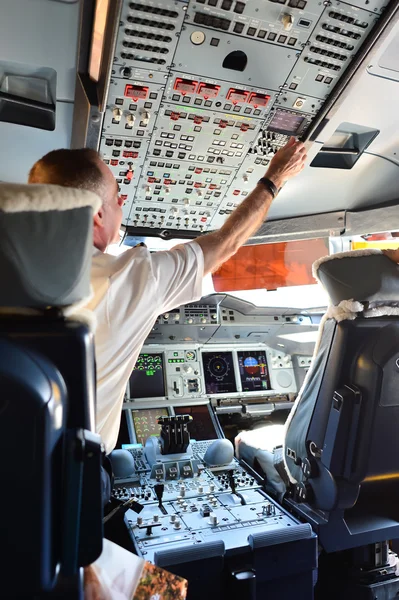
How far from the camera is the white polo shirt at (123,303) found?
1.28 m

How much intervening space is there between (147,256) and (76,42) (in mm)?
830

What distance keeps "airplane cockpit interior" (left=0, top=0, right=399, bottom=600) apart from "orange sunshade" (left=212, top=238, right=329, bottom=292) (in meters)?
0.89

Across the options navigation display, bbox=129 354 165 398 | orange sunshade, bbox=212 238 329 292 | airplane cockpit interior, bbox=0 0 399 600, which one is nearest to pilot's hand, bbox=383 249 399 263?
airplane cockpit interior, bbox=0 0 399 600

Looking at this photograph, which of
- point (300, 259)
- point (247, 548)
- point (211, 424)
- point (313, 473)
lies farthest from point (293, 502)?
point (300, 259)

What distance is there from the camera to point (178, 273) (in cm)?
142

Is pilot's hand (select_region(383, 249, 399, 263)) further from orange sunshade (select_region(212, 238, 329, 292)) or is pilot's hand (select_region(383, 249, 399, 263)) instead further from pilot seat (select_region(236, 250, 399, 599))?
orange sunshade (select_region(212, 238, 329, 292))

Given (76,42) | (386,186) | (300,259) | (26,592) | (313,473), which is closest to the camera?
(26,592)

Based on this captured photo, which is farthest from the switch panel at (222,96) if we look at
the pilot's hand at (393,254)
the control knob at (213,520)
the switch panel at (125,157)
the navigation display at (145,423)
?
the navigation display at (145,423)

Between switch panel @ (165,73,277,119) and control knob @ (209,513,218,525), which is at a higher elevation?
switch panel @ (165,73,277,119)

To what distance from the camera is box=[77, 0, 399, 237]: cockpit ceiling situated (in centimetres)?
151

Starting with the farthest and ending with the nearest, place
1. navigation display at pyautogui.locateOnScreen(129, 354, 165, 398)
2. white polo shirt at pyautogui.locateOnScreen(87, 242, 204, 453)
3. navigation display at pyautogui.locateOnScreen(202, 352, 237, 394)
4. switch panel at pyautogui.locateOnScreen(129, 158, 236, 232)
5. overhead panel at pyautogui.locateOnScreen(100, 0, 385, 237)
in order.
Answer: navigation display at pyautogui.locateOnScreen(202, 352, 237, 394)
navigation display at pyautogui.locateOnScreen(129, 354, 165, 398)
switch panel at pyautogui.locateOnScreen(129, 158, 236, 232)
overhead panel at pyautogui.locateOnScreen(100, 0, 385, 237)
white polo shirt at pyautogui.locateOnScreen(87, 242, 204, 453)

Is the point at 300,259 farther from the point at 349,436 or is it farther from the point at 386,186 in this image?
the point at 349,436

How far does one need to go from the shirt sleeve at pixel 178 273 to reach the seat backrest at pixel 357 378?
0.72 m

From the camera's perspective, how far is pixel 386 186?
275cm
